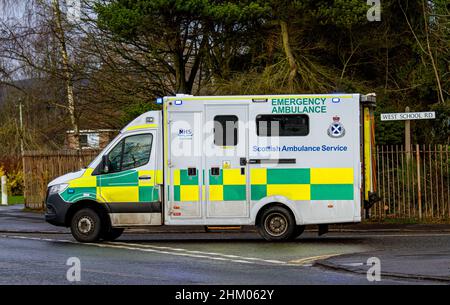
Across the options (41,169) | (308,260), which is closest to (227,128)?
(308,260)

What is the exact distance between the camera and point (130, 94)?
28391mm

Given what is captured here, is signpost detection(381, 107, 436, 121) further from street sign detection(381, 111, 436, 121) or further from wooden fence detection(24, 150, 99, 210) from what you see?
wooden fence detection(24, 150, 99, 210)

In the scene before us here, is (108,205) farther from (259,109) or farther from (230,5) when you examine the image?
(230,5)

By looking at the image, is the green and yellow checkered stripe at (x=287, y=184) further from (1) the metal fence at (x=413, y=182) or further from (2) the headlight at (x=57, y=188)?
(1) the metal fence at (x=413, y=182)

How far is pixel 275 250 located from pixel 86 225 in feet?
13.8

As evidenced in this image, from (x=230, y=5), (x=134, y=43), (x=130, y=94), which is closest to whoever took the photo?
(x=230, y=5)

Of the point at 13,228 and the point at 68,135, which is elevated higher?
the point at 68,135

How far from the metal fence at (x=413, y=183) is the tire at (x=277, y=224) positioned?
17.9ft

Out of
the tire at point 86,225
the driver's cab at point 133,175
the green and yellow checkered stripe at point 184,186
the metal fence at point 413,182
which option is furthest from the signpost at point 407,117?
the tire at point 86,225

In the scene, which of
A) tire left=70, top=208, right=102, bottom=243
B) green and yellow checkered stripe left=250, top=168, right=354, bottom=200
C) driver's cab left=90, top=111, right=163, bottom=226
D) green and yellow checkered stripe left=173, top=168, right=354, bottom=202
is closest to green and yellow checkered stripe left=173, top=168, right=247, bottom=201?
green and yellow checkered stripe left=173, top=168, right=354, bottom=202

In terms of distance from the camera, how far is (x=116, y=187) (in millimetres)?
17500
